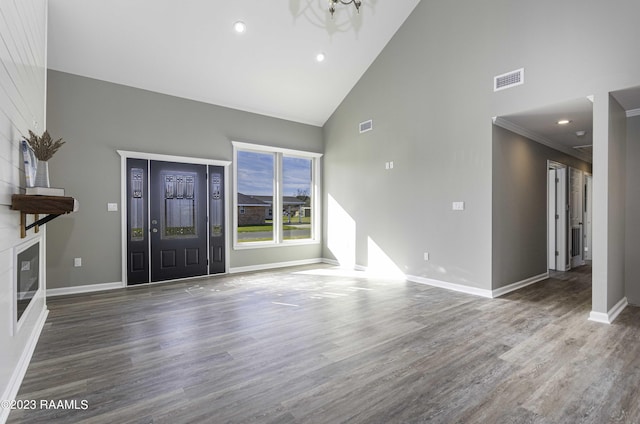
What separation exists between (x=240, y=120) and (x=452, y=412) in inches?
237

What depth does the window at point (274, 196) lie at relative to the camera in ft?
22.0

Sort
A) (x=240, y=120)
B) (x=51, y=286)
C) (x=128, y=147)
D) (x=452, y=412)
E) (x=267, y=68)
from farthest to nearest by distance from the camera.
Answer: (x=240, y=120), (x=267, y=68), (x=128, y=147), (x=51, y=286), (x=452, y=412)

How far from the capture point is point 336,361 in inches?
106

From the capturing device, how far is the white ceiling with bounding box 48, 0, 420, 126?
4461mm

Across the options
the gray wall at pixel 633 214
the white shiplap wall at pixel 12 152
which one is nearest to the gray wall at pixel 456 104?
the gray wall at pixel 633 214

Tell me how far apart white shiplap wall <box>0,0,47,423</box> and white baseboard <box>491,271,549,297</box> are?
17.0 feet

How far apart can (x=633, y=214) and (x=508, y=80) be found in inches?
94.4

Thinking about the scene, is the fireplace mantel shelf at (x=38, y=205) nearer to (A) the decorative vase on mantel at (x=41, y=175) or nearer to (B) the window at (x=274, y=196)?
(A) the decorative vase on mantel at (x=41, y=175)

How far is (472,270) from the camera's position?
4836mm

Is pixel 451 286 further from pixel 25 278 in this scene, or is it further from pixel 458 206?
pixel 25 278

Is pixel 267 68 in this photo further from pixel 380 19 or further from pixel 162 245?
pixel 162 245

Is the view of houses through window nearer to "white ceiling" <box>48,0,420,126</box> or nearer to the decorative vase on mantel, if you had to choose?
"white ceiling" <box>48,0,420,126</box>

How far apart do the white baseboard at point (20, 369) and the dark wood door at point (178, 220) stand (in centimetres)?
226

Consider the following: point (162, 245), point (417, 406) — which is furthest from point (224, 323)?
point (162, 245)
